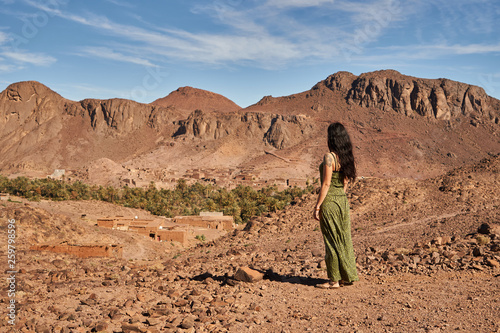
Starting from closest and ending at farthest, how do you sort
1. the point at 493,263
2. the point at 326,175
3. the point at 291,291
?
the point at 326,175
the point at 291,291
the point at 493,263

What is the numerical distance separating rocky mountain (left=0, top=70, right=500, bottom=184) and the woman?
59303mm

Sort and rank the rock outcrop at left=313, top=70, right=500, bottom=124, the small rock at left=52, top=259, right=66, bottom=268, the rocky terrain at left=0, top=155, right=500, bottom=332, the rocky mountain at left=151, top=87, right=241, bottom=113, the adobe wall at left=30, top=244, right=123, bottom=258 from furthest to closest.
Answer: the rocky mountain at left=151, top=87, right=241, bottom=113 < the rock outcrop at left=313, top=70, right=500, bottom=124 < the adobe wall at left=30, top=244, right=123, bottom=258 < the small rock at left=52, top=259, right=66, bottom=268 < the rocky terrain at left=0, top=155, right=500, bottom=332

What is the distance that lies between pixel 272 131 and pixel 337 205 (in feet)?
262

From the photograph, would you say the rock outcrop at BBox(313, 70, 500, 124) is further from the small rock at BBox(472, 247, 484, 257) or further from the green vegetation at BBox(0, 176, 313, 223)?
the small rock at BBox(472, 247, 484, 257)

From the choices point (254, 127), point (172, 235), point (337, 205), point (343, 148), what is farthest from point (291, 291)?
point (254, 127)

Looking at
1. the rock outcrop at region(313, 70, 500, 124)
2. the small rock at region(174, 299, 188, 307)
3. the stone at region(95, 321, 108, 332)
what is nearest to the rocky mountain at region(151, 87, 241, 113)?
the rock outcrop at region(313, 70, 500, 124)

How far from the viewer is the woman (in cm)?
473

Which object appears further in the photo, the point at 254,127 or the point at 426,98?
the point at 426,98

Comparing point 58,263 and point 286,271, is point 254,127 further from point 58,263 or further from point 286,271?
point 286,271

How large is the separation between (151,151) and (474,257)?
269 ft

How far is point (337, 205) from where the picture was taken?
4.84 meters

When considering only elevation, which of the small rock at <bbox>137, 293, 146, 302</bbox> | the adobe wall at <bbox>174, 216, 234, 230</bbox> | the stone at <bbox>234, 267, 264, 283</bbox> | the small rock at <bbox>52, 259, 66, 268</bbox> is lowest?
the adobe wall at <bbox>174, 216, 234, 230</bbox>

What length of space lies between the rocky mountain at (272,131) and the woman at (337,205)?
2335 inches

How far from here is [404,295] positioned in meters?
4.41
